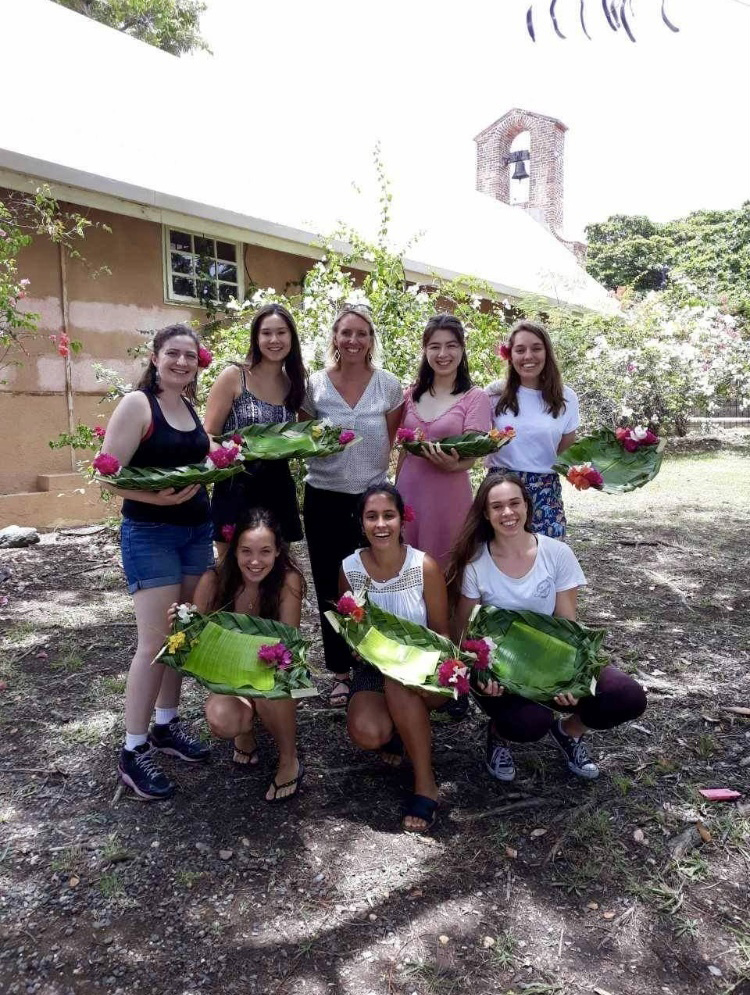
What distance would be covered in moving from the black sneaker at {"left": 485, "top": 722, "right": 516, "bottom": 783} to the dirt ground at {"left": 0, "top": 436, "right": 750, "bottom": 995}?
6cm

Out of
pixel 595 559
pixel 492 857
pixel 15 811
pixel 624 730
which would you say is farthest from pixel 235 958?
pixel 595 559

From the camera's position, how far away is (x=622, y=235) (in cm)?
3628

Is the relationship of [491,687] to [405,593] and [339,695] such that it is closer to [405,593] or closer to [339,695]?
[405,593]

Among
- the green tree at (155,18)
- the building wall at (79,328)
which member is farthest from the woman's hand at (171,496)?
the green tree at (155,18)

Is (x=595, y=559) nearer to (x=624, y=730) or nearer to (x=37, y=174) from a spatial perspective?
(x=624, y=730)

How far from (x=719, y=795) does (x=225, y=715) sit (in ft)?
6.21

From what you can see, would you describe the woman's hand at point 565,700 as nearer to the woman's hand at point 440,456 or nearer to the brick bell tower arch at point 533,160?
the woman's hand at point 440,456

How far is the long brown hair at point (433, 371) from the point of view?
3105 millimetres

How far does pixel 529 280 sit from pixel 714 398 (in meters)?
4.37

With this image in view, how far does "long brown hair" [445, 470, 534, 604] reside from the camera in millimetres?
2865

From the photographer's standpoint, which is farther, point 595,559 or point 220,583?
point 595,559

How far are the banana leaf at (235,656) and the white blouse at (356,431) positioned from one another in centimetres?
78

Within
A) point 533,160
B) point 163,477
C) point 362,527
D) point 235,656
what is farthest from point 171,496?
point 533,160

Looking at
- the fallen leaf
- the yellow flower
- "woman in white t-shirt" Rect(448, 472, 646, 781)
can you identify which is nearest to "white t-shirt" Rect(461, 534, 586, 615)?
"woman in white t-shirt" Rect(448, 472, 646, 781)
